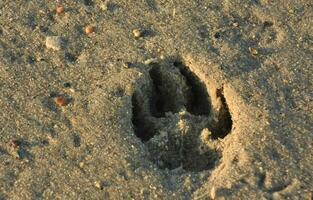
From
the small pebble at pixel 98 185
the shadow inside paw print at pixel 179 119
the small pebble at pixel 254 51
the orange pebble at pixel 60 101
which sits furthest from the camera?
the small pebble at pixel 254 51

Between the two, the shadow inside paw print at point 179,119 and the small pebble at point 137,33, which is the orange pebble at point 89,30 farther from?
the shadow inside paw print at point 179,119

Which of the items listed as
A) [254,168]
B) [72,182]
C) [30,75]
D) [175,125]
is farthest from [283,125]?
[30,75]

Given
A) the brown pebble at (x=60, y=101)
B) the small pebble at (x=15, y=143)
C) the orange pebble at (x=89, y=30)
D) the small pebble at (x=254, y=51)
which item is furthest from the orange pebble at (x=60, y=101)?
the small pebble at (x=254, y=51)

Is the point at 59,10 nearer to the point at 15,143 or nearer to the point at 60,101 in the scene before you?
the point at 60,101

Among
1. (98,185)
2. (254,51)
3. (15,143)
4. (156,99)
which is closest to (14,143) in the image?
(15,143)

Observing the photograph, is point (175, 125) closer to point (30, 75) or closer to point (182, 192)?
point (182, 192)

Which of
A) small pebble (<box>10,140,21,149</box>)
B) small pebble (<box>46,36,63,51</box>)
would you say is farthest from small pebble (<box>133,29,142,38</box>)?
small pebble (<box>10,140,21,149</box>)

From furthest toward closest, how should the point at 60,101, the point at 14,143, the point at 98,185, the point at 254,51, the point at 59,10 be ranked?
the point at 59,10 → the point at 254,51 → the point at 60,101 → the point at 14,143 → the point at 98,185
